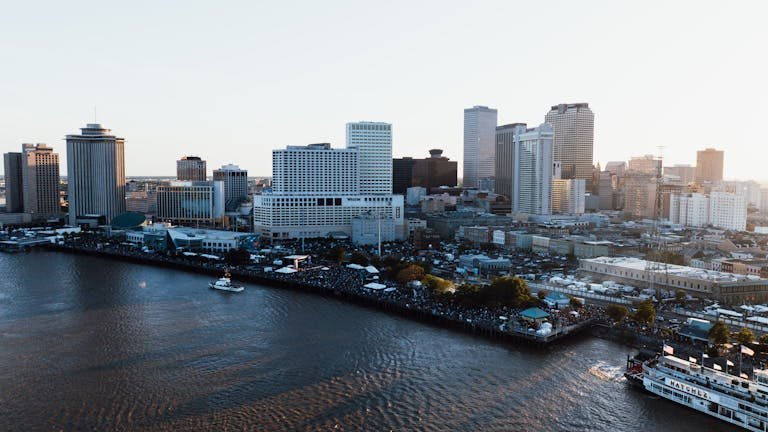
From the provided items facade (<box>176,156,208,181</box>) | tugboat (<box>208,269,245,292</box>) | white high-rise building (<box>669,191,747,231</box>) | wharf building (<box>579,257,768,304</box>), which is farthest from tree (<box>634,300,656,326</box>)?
facade (<box>176,156,208,181</box>)

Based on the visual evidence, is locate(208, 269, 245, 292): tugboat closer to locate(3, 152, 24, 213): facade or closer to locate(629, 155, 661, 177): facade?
locate(3, 152, 24, 213): facade

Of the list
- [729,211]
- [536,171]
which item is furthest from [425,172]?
[729,211]

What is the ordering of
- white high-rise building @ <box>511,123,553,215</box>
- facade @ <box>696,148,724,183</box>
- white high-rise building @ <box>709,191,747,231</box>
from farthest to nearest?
facade @ <box>696,148,724,183</box>, white high-rise building @ <box>511,123,553,215</box>, white high-rise building @ <box>709,191,747,231</box>

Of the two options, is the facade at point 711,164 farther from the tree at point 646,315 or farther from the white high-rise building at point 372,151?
the tree at point 646,315

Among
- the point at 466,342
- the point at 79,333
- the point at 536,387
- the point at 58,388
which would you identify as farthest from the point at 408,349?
the point at 79,333

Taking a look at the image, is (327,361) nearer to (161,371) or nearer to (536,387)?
(161,371)

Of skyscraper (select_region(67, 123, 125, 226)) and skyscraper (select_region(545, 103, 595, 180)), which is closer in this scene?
skyscraper (select_region(67, 123, 125, 226))

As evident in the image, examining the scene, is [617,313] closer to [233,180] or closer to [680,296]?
[680,296]
